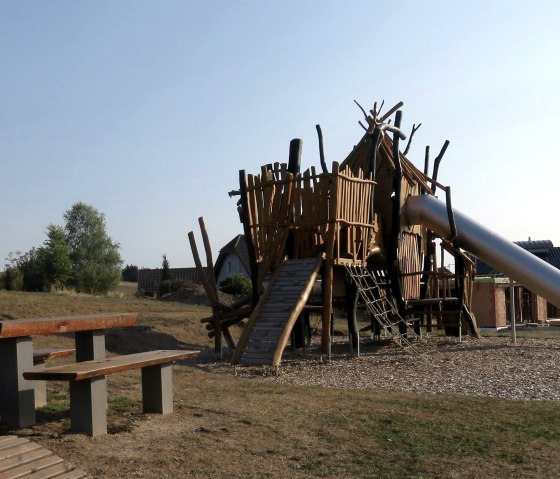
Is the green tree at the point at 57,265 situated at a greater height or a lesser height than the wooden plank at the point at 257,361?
greater

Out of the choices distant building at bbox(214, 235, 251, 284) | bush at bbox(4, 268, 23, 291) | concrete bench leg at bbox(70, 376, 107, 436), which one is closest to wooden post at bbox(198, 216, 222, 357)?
concrete bench leg at bbox(70, 376, 107, 436)

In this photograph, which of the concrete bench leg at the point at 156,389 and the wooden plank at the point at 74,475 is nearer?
the wooden plank at the point at 74,475

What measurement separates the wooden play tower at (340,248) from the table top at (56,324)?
462cm

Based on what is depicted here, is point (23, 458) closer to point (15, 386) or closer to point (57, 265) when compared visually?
point (15, 386)

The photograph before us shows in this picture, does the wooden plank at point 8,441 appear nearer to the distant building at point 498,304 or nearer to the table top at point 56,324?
the table top at point 56,324

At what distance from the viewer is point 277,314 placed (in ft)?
41.5

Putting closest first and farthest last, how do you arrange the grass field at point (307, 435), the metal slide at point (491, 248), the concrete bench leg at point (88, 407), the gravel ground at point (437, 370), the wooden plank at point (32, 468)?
the wooden plank at point (32, 468) < the grass field at point (307, 435) < the concrete bench leg at point (88, 407) < the gravel ground at point (437, 370) < the metal slide at point (491, 248)

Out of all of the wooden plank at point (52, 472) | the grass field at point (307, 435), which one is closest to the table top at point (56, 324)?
the grass field at point (307, 435)

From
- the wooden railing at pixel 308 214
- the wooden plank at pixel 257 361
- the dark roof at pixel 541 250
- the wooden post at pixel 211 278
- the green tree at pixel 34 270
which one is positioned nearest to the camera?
the wooden plank at pixel 257 361

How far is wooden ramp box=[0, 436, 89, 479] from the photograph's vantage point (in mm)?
4641

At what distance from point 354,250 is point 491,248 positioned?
3.61 m

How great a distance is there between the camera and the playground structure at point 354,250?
13.2 meters

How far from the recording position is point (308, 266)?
44.2 feet

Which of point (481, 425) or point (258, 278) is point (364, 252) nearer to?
point (258, 278)
